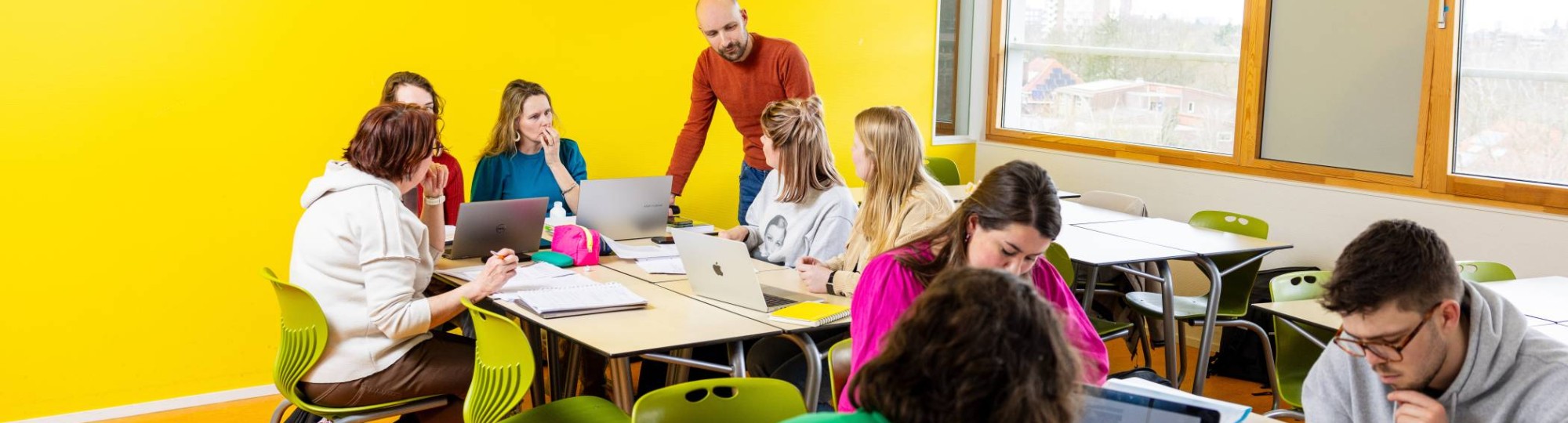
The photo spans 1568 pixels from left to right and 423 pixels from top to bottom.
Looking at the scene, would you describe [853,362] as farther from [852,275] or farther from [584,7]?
[584,7]

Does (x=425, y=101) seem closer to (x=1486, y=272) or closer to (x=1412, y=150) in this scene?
(x=1486, y=272)

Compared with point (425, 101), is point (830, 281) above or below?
below

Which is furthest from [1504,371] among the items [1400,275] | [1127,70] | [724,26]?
[1127,70]

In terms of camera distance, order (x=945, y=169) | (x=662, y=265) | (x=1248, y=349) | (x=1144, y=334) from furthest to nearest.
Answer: (x=945, y=169) < (x=1248, y=349) < (x=1144, y=334) < (x=662, y=265)

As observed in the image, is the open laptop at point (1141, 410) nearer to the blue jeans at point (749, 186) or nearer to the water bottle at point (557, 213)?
the water bottle at point (557, 213)

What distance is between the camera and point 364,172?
9.87 ft

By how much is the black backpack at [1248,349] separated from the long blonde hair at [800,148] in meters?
2.03

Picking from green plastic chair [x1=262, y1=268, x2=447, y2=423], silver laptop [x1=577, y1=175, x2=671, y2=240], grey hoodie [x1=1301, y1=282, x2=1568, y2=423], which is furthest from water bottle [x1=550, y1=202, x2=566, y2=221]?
grey hoodie [x1=1301, y1=282, x2=1568, y2=423]

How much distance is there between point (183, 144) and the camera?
14.4 feet

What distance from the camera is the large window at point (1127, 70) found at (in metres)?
5.48

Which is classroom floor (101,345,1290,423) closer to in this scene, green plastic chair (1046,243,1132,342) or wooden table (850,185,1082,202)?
green plastic chair (1046,243,1132,342)

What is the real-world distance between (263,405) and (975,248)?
342 cm

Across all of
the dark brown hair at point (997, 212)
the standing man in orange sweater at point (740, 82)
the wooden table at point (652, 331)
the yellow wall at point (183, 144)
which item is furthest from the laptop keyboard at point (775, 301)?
the yellow wall at point (183, 144)

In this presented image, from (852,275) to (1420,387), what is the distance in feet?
5.32
